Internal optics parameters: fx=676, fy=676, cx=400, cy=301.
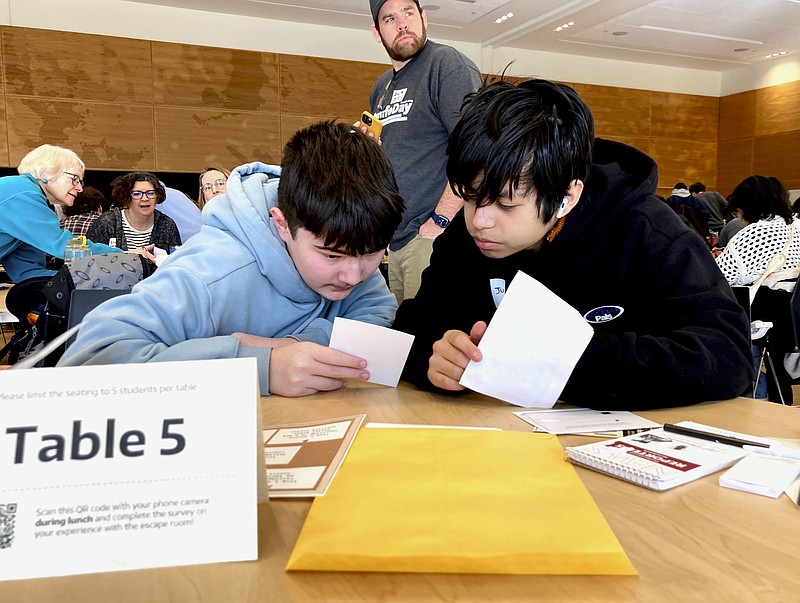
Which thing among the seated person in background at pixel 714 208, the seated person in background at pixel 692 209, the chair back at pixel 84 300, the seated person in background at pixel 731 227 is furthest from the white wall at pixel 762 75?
the chair back at pixel 84 300

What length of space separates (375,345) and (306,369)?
0.12 m

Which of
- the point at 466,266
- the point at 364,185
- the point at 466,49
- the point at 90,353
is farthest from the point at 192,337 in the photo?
the point at 466,49

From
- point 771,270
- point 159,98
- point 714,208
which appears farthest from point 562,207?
point 714,208

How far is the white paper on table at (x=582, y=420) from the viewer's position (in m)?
0.85

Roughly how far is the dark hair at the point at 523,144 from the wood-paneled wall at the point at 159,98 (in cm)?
583

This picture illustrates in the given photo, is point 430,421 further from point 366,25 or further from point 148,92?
point 366,25

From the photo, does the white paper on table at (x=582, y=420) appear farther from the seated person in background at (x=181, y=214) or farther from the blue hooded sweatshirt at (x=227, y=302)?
the seated person in background at (x=181, y=214)

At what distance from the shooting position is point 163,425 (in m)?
0.52

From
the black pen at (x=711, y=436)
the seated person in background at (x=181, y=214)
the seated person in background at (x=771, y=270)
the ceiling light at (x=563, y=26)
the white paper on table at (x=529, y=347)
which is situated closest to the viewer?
the black pen at (x=711, y=436)

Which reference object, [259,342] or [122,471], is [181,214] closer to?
[259,342]

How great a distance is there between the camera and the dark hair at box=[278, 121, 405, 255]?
1136mm

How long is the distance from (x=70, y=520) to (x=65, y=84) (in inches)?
254

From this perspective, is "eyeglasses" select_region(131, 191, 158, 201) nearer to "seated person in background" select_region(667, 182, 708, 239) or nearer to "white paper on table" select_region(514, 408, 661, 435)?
"white paper on table" select_region(514, 408, 661, 435)

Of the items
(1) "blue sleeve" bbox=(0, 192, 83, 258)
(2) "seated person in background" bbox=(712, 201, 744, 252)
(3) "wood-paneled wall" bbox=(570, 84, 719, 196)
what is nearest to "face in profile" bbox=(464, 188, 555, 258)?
(1) "blue sleeve" bbox=(0, 192, 83, 258)
